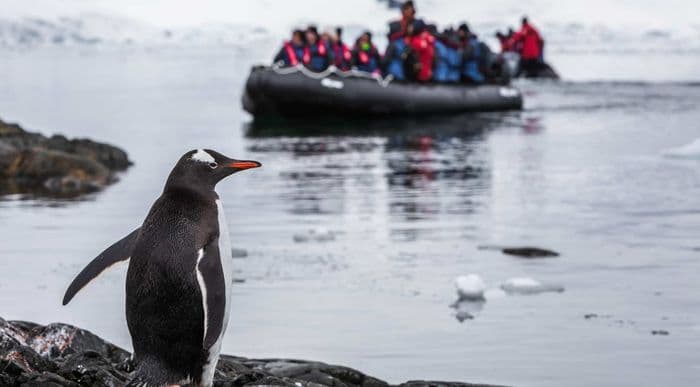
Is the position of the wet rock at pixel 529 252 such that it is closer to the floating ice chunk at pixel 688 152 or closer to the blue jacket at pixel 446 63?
the floating ice chunk at pixel 688 152

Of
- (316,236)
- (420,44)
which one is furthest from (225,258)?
(420,44)

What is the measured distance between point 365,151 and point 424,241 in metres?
7.89

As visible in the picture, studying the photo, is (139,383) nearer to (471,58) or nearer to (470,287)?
(470,287)

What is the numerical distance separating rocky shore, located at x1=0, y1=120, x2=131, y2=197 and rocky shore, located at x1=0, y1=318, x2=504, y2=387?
22.9 feet

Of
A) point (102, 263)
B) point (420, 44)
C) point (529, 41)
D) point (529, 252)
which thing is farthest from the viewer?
point (529, 41)

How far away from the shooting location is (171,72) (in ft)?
179

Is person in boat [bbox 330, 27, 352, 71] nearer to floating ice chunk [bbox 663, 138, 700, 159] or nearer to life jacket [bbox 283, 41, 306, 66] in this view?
life jacket [bbox 283, 41, 306, 66]

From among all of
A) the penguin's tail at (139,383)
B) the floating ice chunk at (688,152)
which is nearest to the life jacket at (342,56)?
the floating ice chunk at (688,152)

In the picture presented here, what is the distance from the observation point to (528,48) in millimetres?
32750

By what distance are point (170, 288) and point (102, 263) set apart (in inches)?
16.8

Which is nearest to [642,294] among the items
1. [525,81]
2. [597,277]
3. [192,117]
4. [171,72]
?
[597,277]

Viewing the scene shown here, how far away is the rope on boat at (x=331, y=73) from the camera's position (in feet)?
67.8

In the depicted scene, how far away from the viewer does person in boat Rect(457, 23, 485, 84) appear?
22578 millimetres

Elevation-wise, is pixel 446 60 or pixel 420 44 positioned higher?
pixel 420 44
